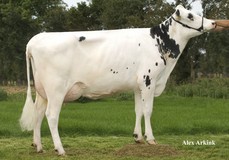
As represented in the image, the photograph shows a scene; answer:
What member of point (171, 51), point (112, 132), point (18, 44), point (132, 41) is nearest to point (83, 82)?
point (132, 41)

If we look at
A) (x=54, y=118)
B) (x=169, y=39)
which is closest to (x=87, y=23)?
(x=169, y=39)

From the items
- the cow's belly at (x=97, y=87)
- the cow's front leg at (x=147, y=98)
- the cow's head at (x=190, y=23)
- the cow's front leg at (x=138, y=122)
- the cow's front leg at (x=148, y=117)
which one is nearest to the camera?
the cow's belly at (x=97, y=87)

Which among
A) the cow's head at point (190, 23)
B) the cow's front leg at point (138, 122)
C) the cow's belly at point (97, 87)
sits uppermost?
the cow's head at point (190, 23)

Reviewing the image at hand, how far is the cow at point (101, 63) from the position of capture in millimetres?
6582

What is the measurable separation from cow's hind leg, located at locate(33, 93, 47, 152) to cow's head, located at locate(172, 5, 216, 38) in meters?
2.37

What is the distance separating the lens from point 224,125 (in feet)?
35.3

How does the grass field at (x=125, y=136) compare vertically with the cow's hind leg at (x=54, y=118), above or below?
below

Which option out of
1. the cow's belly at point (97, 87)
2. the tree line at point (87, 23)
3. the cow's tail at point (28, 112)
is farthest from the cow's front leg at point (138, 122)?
the tree line at point (87, 23)

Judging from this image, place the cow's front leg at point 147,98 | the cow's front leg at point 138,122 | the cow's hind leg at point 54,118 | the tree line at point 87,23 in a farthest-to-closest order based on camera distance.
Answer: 1. the tree line at point 87,23
2. the cow's front leg at point 138,122
3. the cow's front leg at point 147,98
4. the cow's hind leg at point 54,118

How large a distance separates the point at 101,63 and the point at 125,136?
326 centimetres

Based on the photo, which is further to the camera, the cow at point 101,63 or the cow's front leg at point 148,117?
the cow's front leg at point 148,117

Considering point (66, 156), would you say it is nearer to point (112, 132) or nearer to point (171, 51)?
point (171, 51)

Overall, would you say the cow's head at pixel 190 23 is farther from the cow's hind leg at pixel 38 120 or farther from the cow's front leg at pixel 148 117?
the cow's hind leg at pixel 38 120

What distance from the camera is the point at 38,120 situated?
6.98 meters
